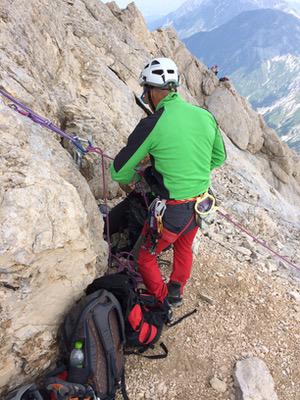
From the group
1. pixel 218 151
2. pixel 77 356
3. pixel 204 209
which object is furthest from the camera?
pixel 218 151

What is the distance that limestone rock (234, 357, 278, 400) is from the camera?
4773 millimetres

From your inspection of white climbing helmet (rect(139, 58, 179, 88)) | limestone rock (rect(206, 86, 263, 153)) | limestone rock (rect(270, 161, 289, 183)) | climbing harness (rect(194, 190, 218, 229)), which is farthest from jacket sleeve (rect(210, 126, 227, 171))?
limestone rock (rect(270, 161, 289, 183))

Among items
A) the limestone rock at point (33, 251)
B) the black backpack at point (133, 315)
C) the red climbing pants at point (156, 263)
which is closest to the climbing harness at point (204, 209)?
the red climbing pants at point (156, 263)

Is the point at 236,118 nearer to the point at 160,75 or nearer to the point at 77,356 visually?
the point at 160,75

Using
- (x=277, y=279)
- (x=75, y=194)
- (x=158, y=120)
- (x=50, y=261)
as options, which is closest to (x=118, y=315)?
(x=50, y=261)

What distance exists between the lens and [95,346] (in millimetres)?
4164

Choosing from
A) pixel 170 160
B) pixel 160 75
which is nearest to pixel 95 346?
pixel 170 160

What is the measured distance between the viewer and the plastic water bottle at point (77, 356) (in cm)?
407

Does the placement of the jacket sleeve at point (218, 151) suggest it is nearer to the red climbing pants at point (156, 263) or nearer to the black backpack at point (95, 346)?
the red climbing pants at point (156, 263)

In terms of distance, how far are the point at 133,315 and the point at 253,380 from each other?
177cm

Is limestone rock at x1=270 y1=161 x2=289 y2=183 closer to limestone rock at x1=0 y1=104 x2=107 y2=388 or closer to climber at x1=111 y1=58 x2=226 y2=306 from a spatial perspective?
climber at x1=111 y1=58 x2=226 y2=306

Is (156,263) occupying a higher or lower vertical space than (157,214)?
lower

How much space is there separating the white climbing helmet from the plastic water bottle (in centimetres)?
335

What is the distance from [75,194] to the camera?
4480 mm
